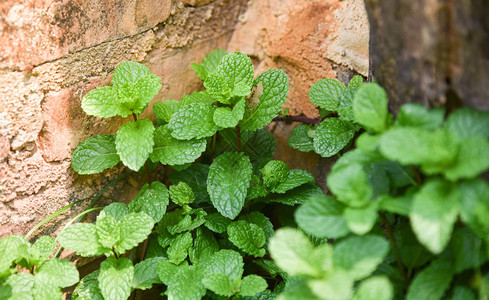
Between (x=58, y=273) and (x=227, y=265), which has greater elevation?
(x=227, y=265)

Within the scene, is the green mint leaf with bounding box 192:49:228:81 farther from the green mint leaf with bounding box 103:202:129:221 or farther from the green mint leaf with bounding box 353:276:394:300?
the green mint leaf with bounding box 353:276:394:300

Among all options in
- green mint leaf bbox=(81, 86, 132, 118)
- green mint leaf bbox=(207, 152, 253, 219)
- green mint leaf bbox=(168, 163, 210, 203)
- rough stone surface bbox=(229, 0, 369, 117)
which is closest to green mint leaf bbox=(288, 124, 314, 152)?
rough stone surface bbox=(229, 0, 369, 117)

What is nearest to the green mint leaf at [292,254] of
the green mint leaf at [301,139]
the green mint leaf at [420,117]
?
the green mint leaf at [420,117]

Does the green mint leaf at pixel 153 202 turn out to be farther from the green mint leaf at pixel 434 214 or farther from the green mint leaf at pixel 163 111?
the green mint leaf at pixel 434 214

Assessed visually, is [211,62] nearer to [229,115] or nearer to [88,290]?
[229,115]

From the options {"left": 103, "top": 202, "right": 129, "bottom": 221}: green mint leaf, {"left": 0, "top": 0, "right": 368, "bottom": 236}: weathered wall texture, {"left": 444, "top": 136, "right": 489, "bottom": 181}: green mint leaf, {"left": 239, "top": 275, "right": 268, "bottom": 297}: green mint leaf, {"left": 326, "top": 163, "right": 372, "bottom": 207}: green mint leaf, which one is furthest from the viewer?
{"left": 103, "top": 202, "right": 129, "bottom": 221}: green mint leaf

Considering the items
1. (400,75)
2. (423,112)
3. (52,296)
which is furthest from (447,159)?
(52,296)

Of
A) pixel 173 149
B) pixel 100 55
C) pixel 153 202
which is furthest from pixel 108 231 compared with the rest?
pixel 100 55
